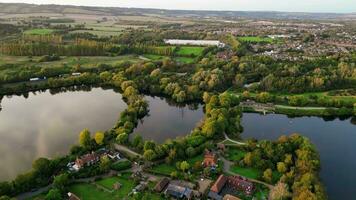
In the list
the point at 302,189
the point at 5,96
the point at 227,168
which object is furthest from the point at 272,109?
the point at 5,96

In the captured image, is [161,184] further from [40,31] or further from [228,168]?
[40,31]

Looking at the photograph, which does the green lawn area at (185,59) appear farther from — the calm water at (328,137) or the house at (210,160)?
the house at (210,160)

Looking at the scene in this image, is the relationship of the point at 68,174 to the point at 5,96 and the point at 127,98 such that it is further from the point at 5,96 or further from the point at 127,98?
the point at 5,96

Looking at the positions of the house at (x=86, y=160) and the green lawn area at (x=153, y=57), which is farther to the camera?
the green lawn area at (x=153, y=57)

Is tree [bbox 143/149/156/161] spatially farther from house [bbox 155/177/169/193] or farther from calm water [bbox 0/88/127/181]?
calm water [bbox 0/88/127/181]

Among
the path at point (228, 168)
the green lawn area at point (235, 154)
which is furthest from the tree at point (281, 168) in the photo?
the green lawn area at point (235, 154)

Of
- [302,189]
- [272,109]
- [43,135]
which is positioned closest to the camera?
[302,189]

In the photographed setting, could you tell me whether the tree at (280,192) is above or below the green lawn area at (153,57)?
below
